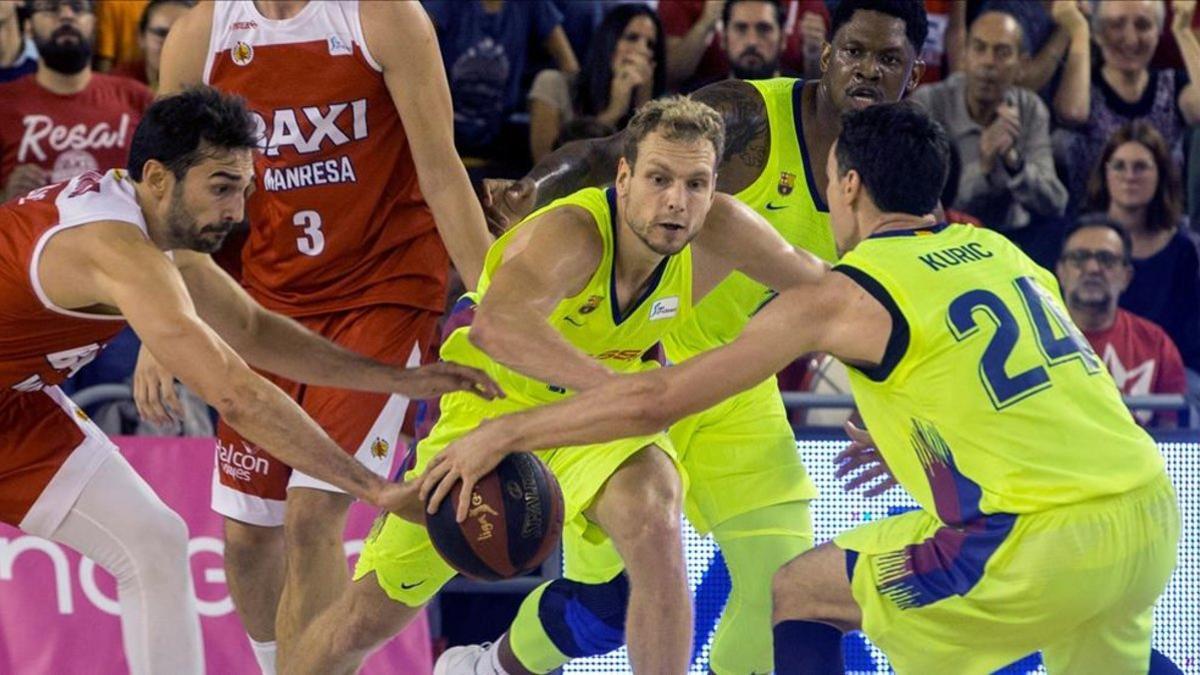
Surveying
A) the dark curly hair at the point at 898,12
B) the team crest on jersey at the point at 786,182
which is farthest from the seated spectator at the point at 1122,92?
the team crest on jersey at the point at 786,182

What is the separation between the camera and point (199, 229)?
16.1ft

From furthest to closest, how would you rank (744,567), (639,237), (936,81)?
(936,81) → (744,567) → (639,237)

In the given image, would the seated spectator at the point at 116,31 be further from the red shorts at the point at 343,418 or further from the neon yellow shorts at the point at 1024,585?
the neon yellow shorts at the point at 1024,585

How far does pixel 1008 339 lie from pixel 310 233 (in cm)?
227

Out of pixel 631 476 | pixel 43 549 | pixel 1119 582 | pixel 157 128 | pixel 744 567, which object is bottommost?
pixel 43 549

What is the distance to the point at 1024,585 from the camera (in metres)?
4.32

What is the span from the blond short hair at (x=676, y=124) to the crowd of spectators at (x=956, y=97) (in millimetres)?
2424

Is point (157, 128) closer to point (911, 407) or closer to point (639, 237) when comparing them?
point (639, 237)

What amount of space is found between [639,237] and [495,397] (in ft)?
1.94

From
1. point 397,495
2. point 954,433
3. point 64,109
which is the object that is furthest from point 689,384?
point 64,109

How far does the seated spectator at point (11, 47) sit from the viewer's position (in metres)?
8.13

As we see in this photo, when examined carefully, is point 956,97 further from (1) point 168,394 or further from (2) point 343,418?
(1) point 168,394

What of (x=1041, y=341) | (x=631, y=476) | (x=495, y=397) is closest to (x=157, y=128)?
(x=495, y=397)

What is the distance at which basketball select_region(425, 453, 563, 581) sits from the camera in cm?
482
